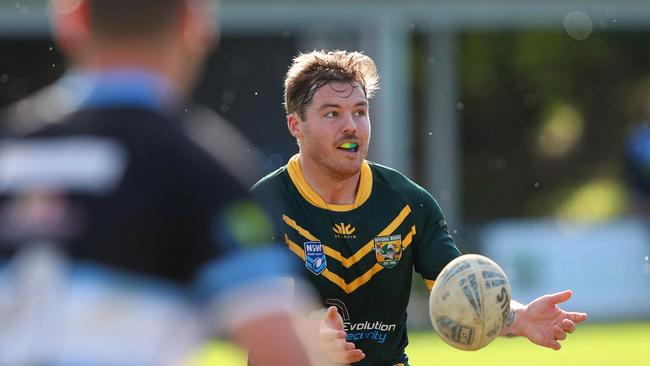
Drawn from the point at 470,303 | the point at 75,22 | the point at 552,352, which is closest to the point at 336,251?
the point at 470,303

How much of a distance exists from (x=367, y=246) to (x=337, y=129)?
619 mm

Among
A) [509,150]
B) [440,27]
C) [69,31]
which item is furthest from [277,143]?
[69,31]

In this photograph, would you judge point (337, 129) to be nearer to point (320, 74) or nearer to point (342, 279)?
point (320, 74)

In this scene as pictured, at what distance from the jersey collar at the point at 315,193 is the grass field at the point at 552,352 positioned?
6.08 m

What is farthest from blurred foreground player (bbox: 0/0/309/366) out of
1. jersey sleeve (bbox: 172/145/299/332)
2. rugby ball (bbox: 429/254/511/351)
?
rugby ball (bbox: 429/254/511/351)

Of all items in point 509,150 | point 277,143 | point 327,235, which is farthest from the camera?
point 509,150

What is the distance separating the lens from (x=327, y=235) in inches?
242

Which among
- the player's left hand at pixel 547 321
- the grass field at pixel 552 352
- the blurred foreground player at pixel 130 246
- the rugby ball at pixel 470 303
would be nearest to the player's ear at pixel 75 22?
the blurred foreground player at pixel 130 246

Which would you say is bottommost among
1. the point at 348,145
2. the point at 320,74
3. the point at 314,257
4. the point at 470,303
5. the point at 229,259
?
the point at 470,303

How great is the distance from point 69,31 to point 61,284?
55 cm

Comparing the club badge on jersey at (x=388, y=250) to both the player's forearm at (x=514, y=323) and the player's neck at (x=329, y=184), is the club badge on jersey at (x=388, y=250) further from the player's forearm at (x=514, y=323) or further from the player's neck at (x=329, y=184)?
the player's forearm at (x=514, y=323)

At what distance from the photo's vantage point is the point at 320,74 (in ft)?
21.0

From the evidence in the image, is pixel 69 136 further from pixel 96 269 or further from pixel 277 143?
pixel 277 143

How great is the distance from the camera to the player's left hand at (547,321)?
18.8ft
